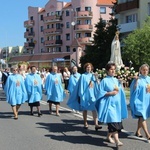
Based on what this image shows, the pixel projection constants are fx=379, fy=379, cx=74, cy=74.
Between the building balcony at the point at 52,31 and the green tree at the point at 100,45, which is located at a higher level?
the building balcony at the point at 52,31

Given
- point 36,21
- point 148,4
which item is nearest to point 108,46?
point 148,4

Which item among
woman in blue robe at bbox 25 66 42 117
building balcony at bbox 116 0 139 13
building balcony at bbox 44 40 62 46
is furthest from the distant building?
building balcony at bbox 44 40 62 46

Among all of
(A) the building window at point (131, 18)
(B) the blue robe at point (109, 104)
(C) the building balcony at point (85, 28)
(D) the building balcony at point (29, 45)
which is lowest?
(B) the blue robe at point (109, 104)

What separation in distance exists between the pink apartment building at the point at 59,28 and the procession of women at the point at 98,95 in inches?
2249

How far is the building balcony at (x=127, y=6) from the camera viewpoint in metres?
46.2

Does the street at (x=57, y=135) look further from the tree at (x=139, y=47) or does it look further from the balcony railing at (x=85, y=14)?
the balcony railing at (x=85, y=14)

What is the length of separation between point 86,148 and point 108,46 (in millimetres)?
33550

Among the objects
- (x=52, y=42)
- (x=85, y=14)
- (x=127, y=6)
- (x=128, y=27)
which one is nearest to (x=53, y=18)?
(x=52, y=42)

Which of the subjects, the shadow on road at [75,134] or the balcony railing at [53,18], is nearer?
the shadow on road at [75,134]

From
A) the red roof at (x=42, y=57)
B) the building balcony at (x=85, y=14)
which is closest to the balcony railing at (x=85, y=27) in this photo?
the building balcony at (x=85, y=14)

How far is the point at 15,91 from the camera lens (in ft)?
41.0

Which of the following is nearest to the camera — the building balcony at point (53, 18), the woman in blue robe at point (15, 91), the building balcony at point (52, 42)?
the woman in blue robe at point (15, 91)

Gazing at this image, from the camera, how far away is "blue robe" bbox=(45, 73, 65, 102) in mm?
13344

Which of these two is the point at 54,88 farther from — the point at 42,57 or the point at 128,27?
the point at 42,57
